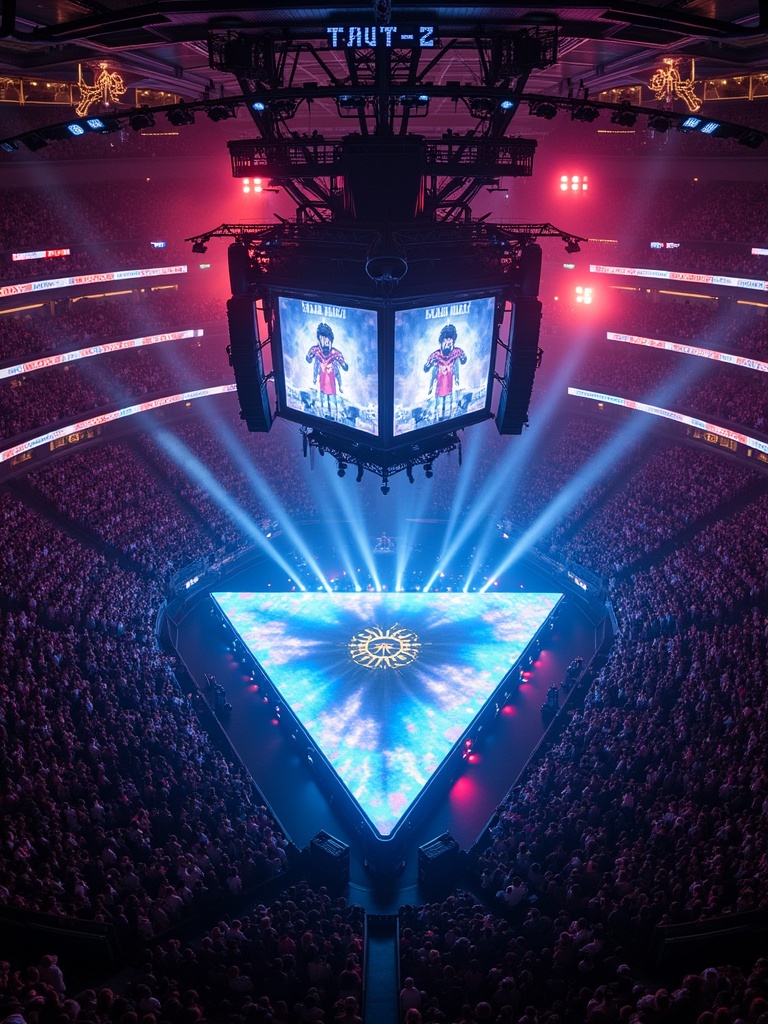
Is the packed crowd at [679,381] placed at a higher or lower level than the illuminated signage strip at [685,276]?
lower

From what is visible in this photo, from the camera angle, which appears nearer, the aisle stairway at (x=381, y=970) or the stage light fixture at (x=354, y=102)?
the aisle stairway at (x=381, y=970)

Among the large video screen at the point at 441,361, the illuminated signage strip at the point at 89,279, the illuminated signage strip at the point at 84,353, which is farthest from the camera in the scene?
the illuminated signage strip at the point at 84,353

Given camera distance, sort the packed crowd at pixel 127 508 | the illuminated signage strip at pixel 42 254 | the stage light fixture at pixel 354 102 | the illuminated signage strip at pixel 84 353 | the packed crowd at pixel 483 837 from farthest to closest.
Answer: the illuminated signage strip at pixel 42 254 → the illuminated signage strip at pixel 84 353 → the packed crowd at pixel 127 508 → the stage light fixture at pixel 354 102 → the packed crowd at pixel 483 837

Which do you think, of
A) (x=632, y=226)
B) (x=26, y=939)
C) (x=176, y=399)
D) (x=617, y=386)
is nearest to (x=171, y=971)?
(x=26, y=939)

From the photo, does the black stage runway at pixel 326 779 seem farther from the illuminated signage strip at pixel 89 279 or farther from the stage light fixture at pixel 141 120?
the stage light fixture at pixel 141 120

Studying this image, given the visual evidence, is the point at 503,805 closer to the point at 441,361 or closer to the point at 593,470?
the point at 441,361

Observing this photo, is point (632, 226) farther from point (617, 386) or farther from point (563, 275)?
point (617, 386)

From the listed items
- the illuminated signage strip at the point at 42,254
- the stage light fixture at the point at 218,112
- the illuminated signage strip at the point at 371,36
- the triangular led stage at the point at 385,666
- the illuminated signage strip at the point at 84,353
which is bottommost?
the triangular led stage at the point at 385,666

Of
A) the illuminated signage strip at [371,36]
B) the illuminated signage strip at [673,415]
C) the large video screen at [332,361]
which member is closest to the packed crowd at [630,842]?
the illuminated signage strip at [673,415]
